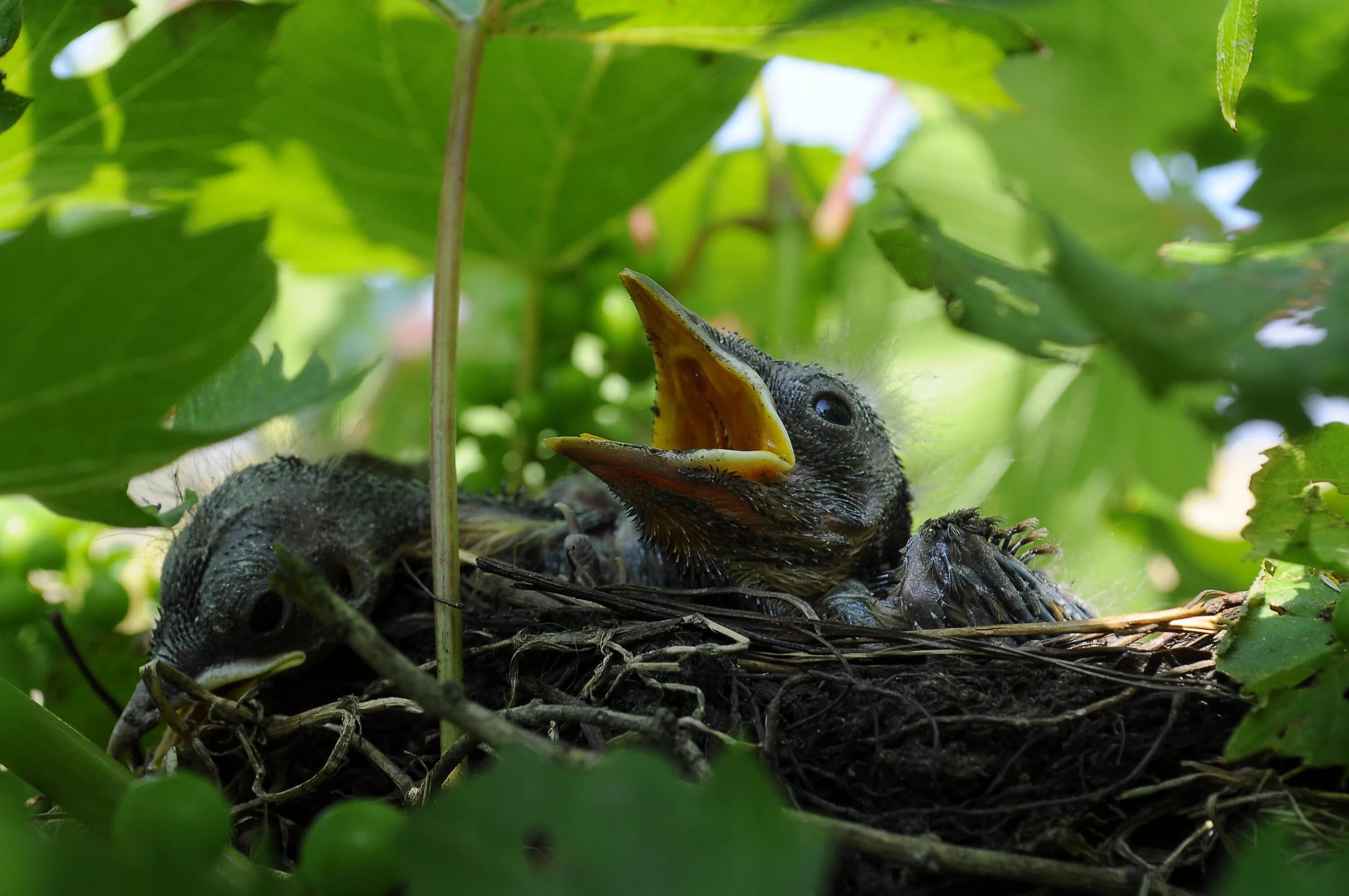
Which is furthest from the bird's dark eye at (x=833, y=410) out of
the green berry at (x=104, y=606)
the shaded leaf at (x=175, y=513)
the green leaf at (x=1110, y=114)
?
the green berry at (x=104, y=606)

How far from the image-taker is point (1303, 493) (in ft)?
2.54

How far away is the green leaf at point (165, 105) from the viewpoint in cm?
100

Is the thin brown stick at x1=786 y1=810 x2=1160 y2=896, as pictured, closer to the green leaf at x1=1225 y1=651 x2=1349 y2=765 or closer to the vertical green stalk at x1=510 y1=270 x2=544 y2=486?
the green leaf at x1=1225 y1=651 x2=1349 y2=765

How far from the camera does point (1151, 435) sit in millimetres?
1650

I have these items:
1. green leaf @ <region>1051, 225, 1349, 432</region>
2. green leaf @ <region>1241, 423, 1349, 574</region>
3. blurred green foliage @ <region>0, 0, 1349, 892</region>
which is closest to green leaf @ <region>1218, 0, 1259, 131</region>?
blurred green foliage @ <region>0, 0, 1349, 892</region>

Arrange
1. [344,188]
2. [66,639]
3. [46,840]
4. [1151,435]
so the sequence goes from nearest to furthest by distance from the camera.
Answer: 1. [46,840]
2. [66,639]
3. [344,188]
4. [1151,435]

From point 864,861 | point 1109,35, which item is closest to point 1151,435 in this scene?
point 1109,35

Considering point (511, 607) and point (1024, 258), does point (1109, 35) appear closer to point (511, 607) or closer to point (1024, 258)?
point (1024, 258)

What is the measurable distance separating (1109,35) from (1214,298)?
Answer: 982mm

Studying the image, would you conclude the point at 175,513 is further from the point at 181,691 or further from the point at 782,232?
the point at 782,232

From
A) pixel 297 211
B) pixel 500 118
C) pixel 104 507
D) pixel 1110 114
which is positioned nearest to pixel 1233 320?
pixel 104 507

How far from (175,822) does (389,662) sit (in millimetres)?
117

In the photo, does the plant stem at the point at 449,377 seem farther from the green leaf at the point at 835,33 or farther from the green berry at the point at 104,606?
the green berry at the point at 104,606

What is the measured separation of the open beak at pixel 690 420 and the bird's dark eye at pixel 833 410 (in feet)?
0.22
